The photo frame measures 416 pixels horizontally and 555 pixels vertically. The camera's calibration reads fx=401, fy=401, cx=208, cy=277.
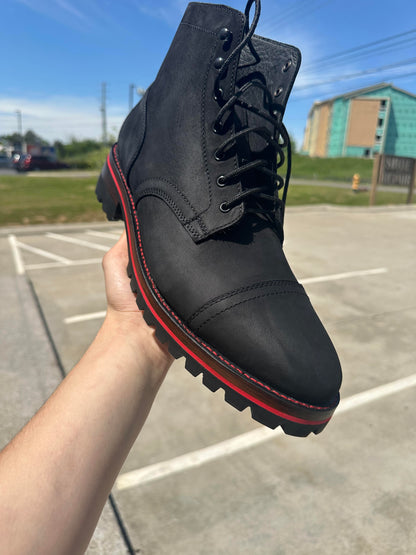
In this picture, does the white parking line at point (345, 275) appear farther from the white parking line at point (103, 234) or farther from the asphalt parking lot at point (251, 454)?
the white parking line at point (103, 234)

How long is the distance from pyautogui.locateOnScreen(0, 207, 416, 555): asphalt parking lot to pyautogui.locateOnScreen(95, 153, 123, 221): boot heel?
1.26 metres

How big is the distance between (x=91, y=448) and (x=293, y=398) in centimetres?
54

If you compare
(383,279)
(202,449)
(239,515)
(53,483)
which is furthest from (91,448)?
(383,279)

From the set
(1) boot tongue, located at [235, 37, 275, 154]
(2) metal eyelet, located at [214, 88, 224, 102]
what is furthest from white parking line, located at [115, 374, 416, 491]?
(2) metal eyelet, located at [214, 88, 224, 102]

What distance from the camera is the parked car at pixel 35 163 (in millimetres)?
36188

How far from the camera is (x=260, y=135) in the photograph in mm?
1487

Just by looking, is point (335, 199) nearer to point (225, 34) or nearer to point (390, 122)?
point (225, 34)

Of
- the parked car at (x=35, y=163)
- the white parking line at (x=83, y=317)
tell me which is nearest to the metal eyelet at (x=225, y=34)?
the white parking line at (x=83, y=317)

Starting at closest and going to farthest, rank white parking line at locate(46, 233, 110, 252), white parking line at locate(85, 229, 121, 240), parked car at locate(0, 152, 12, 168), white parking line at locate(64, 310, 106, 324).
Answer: white parking line at locate(64, 310, 106, 324)
white parking line at locate(46, 233, 110, 252)
white parking line at locate(85, 229, 121, 240)
parked car at locate(0, 152, 12, 168)

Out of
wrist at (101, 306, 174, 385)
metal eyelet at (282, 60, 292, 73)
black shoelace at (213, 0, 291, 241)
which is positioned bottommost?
wrist at (101, 306, 174, 385)


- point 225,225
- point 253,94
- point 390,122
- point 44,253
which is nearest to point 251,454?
point 225,225

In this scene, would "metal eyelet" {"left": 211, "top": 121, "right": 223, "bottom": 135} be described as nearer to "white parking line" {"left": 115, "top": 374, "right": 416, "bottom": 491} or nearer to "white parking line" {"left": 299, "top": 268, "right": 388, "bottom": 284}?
"white parking line" {"left": 115, "top": 374, "right": 416, "bottom": 491}

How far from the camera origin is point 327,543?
63.9 inches

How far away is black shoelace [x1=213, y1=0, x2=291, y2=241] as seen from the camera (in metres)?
1.38
